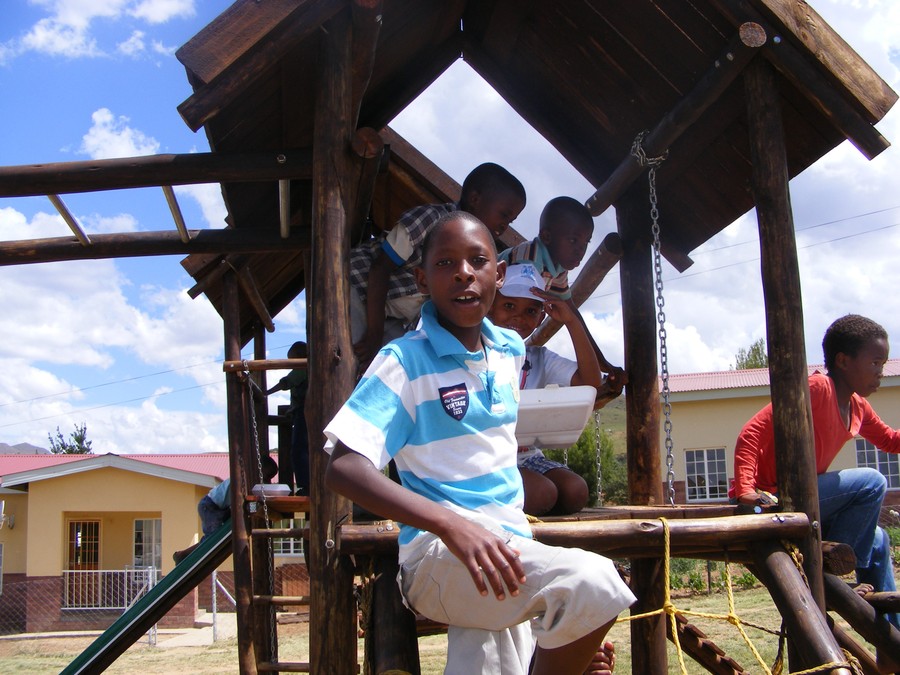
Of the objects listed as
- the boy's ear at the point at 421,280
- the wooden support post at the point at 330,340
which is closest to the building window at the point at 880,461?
the wooden support post at the point at 330,340

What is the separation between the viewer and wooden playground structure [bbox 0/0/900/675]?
13.0ft

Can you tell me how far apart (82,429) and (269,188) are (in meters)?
48.6

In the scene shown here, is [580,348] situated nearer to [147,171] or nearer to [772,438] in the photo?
[772,438]

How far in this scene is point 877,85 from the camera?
167 inches

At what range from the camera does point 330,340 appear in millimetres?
4230

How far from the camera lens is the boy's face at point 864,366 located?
17.2ft

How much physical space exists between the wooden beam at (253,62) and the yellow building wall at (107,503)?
22869 mm

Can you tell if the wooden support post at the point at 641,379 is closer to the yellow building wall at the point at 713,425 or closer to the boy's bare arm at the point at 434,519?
the boy's bare arm at the point at 434,519

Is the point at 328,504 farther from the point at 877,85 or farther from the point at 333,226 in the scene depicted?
the point at 877,85

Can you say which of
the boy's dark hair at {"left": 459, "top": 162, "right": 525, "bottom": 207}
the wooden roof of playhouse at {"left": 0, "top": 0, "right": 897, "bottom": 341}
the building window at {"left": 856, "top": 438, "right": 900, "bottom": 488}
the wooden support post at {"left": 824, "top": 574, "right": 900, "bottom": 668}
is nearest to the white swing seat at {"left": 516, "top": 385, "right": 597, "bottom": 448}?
the boy's dark hair at {"left": 459, "top": 162, "right": 525, "bottom": 207}

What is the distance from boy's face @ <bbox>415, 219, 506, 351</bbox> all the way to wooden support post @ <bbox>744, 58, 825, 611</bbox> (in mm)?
1963

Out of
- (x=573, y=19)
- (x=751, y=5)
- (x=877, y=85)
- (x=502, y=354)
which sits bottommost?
(x=502, y=354)

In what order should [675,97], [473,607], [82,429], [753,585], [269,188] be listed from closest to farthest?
[473,607], [675,97], [269,188], [753,585], [82,429]

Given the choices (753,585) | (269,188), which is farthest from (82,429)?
(269,188)
